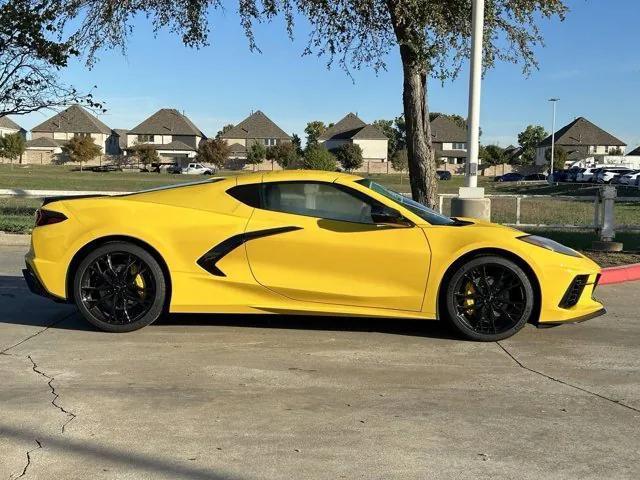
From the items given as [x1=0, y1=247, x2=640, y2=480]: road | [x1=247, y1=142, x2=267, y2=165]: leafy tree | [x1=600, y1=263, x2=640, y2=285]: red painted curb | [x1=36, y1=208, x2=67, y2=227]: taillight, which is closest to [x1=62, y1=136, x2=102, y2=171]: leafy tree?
[x1=247, y1=142, x2=267, y2=165]: leafy tree

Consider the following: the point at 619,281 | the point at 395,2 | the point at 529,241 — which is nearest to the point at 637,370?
the point at 529,241

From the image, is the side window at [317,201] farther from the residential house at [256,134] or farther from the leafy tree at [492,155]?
the residential house at [256,134]

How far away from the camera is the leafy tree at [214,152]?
91.8 metres

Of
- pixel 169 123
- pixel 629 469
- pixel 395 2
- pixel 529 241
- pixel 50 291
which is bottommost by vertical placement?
pixel 629 469

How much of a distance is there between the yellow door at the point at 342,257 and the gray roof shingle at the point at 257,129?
10613 centimetres

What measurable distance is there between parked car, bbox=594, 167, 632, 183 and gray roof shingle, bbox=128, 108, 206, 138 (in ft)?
224

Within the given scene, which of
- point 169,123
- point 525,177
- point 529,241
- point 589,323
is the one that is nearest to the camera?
point 529,241

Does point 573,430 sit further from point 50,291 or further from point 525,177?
point 525,177

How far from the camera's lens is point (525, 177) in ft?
286

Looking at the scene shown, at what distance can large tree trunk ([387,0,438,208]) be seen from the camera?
1094 cm

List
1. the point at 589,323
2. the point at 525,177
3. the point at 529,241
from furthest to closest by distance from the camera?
the point at 525,177, the point at 589,323, the point at 529,241

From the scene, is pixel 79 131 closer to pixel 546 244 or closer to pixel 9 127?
pixel 9 127

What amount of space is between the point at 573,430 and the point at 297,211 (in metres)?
3.01

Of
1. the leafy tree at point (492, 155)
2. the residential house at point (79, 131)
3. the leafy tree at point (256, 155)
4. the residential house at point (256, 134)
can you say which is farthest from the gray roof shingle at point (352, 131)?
the residential house at point (79, 131)
